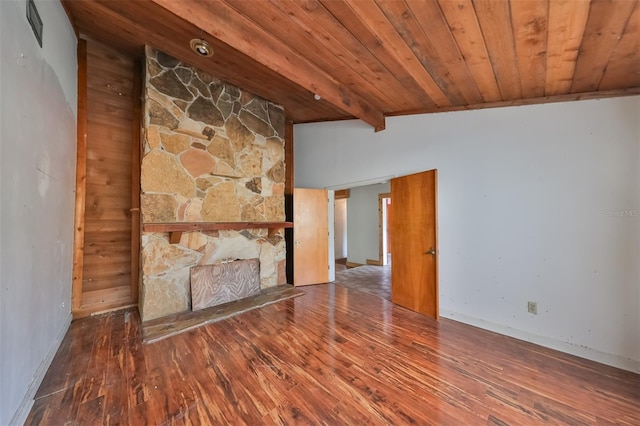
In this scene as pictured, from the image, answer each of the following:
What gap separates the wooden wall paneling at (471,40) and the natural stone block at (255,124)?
9.42ft

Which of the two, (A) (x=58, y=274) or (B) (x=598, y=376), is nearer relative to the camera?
(B) (x=598, y=376)

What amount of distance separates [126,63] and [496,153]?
479cm

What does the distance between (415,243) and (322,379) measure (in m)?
2.10

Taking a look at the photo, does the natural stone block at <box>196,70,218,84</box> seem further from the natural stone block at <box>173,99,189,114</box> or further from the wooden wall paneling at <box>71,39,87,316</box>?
the wooden wall paneling at <box>71,39,87,316</box>

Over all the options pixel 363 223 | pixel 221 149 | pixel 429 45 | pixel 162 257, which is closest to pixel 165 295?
pixel 162 257

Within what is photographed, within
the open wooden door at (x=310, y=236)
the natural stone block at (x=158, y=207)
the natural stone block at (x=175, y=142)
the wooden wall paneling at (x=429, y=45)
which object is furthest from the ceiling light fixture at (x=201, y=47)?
the open wooden door at (x=310, y=236)

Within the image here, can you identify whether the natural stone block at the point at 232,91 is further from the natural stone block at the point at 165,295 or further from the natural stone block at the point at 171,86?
the natural stone block at the point at 165,295

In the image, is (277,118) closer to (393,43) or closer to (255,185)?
(255,185)

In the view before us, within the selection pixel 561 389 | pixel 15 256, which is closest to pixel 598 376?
pixel 561 389

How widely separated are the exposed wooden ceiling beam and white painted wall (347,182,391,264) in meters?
3.82

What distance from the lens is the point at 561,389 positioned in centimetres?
181

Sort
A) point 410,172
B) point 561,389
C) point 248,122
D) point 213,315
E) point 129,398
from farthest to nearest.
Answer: point 248,122
point 410,172
point 213,315
point 561,389
point 129,398

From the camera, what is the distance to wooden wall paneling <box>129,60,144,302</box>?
10.7 feet

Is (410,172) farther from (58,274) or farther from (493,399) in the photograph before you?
(58,274)
